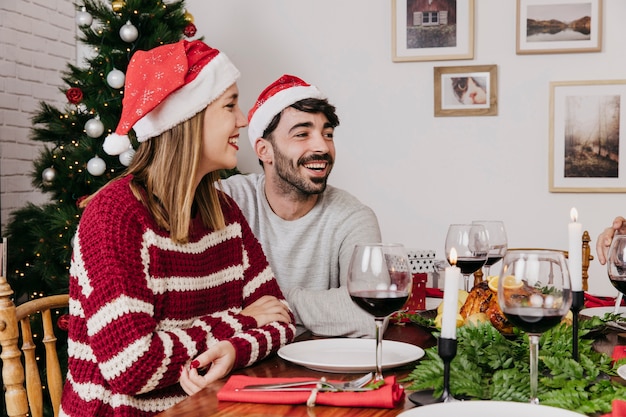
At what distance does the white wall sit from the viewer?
12.1 feet

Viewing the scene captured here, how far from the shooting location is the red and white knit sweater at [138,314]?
1431mm

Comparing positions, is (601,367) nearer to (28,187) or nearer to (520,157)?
(520,157)

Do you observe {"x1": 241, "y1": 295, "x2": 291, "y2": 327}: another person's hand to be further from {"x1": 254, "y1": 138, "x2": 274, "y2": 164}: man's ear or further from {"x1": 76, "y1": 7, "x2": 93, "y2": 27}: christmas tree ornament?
{"x1": 76, "y1": 7, "x2": 93, "y2": 27}: christmas tree ornament

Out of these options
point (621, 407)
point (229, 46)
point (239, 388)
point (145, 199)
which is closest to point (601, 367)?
point (621, 407)

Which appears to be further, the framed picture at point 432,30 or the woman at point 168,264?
the framed picture at point 432,30

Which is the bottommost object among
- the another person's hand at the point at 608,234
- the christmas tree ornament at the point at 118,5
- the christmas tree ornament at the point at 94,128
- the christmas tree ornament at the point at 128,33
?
the another person's hand at the point at 608,234

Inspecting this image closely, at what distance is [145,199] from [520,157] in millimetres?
2520

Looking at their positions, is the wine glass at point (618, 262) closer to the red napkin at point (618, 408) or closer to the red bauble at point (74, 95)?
A: the red napkin at point (618, 408)

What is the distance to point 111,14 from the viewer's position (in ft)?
11.0

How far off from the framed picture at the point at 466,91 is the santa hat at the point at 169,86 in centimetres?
220

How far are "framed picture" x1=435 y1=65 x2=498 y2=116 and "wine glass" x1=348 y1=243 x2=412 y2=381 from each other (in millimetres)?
2690

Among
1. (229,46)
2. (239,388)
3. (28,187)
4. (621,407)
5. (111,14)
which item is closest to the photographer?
(621,407)

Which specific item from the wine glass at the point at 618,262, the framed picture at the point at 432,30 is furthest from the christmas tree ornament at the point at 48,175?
the wine glass at the point at 618,262

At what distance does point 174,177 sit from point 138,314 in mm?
374
